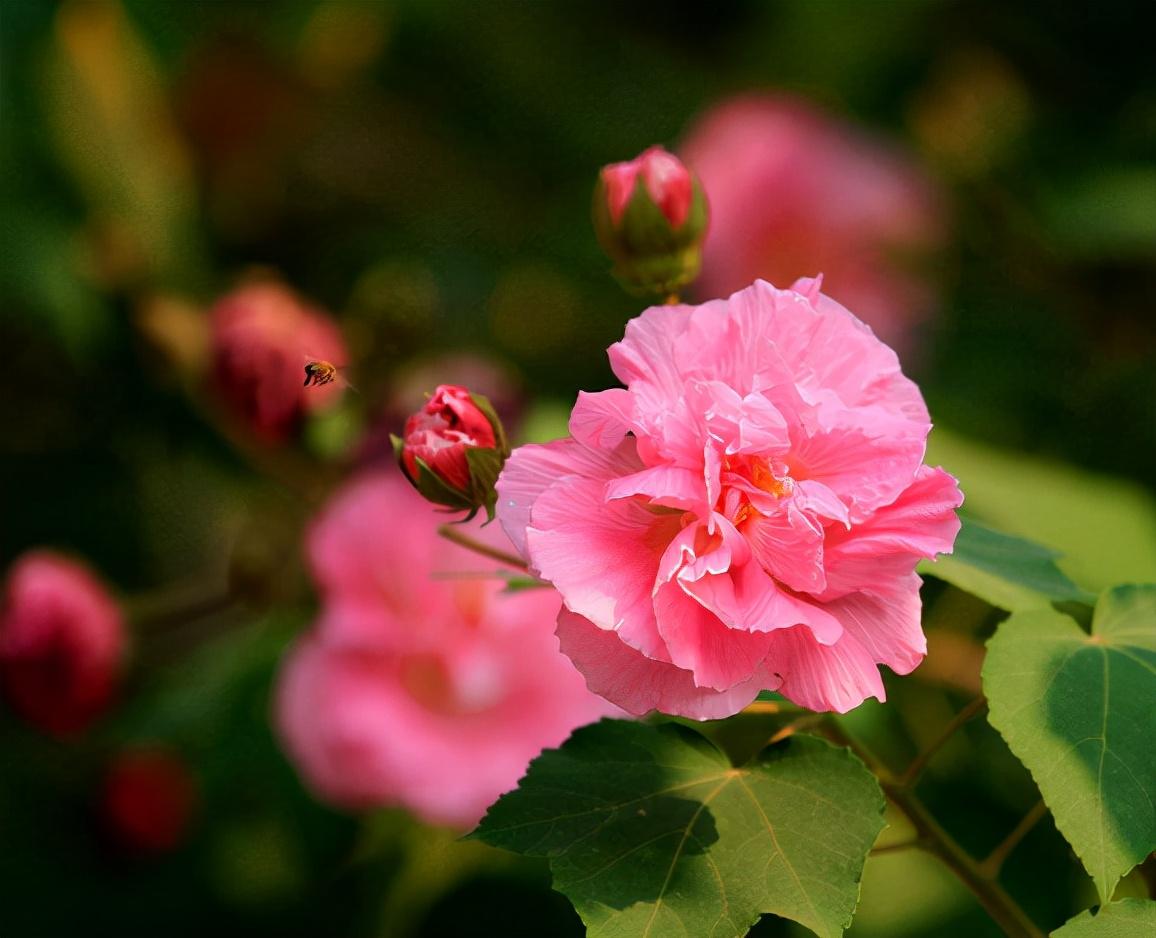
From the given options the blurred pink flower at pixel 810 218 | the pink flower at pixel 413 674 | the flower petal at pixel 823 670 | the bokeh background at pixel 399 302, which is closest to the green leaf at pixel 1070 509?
the bokeh background at pixel 399 302

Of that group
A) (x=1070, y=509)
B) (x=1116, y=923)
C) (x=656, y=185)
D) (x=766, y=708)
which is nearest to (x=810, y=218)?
(x=1070, y=509)

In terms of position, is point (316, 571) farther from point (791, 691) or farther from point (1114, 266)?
point (1114, 266)

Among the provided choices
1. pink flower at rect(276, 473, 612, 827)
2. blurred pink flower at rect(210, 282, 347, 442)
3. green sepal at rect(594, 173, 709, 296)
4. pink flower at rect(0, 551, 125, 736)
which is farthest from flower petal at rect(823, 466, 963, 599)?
pink flower at rect(0, 551, 125, 736)

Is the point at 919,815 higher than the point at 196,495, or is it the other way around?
the point at 919,815

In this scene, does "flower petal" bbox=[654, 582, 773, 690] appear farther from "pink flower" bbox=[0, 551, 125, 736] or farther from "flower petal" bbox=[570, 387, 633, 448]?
"pink flower" bbox=[0, 551, 125, 736]

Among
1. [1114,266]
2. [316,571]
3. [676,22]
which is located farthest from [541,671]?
[676,22]

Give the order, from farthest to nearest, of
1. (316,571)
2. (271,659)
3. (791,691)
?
(271,659) → (316,571) → (791,691)
